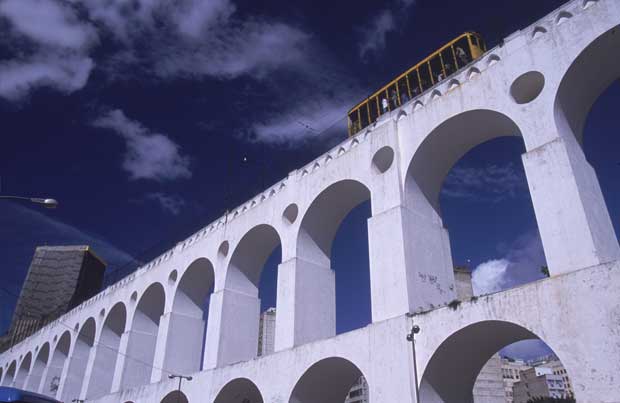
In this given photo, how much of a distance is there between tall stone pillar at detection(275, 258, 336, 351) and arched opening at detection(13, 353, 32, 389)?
33021 millimetres

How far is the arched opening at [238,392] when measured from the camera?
59.7ft

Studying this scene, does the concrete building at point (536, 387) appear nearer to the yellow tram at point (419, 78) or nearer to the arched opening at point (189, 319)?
the arched opening at point (189, 319)

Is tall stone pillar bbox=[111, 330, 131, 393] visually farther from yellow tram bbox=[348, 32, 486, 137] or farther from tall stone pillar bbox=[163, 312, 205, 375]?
yellow tram bbox=[348, 32, 486, 137]

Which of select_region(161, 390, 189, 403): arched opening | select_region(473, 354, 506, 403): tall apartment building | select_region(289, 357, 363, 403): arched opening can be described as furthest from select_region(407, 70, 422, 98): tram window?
select_region(473, 354, 506, 403): tall apartment building

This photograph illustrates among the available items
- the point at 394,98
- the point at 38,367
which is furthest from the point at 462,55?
the point at 38,367

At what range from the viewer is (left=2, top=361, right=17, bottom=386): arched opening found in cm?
4262

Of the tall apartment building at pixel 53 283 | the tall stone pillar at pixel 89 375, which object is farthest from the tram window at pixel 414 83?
the tall apartment building at pixel 53 283

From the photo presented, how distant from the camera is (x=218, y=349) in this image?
780 inches

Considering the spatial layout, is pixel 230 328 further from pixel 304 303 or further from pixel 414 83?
pixel 414 83

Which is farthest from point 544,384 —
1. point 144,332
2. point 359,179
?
point 359,179

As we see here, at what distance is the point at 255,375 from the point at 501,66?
495 inches

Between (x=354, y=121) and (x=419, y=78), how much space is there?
129 inches

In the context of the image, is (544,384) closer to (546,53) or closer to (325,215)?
(325,215)

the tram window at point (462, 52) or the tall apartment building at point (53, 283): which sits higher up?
the tall apartment building at point (53, 283)
